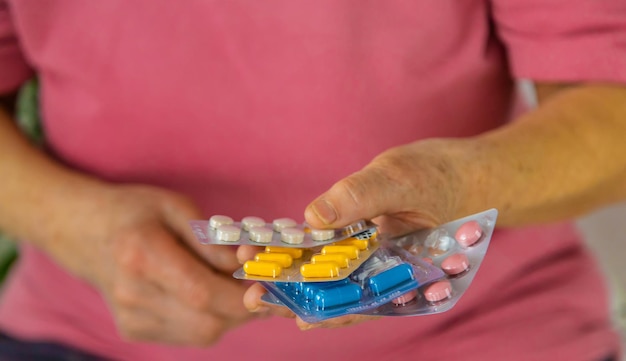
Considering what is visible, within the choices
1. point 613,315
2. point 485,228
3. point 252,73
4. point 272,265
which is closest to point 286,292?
point 272,265

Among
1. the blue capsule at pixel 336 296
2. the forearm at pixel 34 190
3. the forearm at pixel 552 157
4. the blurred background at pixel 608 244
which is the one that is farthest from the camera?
Answer: the blurred background at pixel 608 244

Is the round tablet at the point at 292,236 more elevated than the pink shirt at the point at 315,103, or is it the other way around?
the pink shirt at the point at 315,103

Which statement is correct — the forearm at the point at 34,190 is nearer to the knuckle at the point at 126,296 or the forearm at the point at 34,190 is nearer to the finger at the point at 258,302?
the knuckle at the point at 126,296

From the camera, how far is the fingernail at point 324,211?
0.38m

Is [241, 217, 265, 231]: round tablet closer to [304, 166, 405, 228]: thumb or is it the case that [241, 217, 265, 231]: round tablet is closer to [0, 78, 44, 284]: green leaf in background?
[304, 166, 405, 228]: thumb

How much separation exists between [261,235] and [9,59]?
371 mm

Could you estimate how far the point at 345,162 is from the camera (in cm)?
56

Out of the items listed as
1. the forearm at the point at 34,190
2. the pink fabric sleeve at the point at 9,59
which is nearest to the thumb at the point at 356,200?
the forearm at the point at 34,190

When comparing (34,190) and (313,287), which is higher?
(34,190)

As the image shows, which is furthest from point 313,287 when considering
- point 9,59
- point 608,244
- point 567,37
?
point 608,244

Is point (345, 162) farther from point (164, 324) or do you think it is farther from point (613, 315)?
point (613, 315)

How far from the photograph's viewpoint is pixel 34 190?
2.05 feet

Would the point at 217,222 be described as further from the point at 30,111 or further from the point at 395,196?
the point at 30,111

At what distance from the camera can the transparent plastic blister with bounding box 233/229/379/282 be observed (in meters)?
0.38
